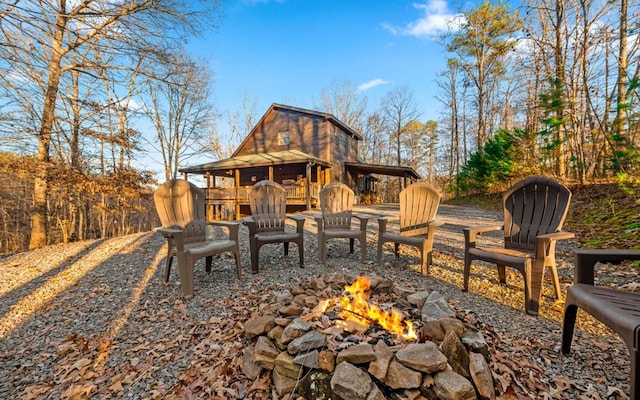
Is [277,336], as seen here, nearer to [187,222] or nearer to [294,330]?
[294,330]

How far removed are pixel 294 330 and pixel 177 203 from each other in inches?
105

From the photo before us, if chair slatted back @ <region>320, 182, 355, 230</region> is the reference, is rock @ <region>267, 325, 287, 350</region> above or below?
below

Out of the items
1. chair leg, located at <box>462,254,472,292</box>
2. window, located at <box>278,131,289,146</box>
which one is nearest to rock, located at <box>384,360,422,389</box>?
chair leg, located at <box>462,254,472,292</box>

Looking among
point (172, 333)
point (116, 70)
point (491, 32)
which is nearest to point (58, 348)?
point (172, 333)

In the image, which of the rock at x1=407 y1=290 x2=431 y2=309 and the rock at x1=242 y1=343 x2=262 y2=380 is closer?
the rock at x1=242 y1=343 x2=262 y2=380

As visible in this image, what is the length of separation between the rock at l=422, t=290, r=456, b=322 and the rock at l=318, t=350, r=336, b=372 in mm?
790

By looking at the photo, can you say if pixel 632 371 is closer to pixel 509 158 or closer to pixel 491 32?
pixel 509 158

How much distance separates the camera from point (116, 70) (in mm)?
6688

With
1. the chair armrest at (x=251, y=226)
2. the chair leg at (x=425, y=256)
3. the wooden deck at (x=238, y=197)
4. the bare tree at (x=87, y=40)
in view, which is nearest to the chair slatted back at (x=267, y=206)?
the chair armrest at (x=251, y=226)

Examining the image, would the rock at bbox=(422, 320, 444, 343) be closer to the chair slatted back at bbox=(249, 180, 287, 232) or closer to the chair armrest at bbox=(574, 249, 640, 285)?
the chair armrest at bbox=(574, 249, 640, 285)

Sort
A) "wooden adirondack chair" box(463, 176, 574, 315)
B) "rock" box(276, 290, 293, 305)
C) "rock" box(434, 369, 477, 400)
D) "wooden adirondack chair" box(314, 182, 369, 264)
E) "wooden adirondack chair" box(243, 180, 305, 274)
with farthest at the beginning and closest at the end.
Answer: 1. "wooden adirondack chair" box(314, 182, 369, 264)
2. "wooden adirondack chair" box(243, 180, 305, 274)
3. "wooden adirondack chair" box(463, 176, 574, 315)
4. "rock" box(276, 290, 293, 305)
5. "rock" box(434, 369, 477, 400)

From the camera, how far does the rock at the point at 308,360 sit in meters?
1.61

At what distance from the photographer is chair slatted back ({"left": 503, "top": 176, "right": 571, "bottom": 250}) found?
113 inches

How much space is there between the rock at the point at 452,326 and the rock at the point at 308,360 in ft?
2.75
